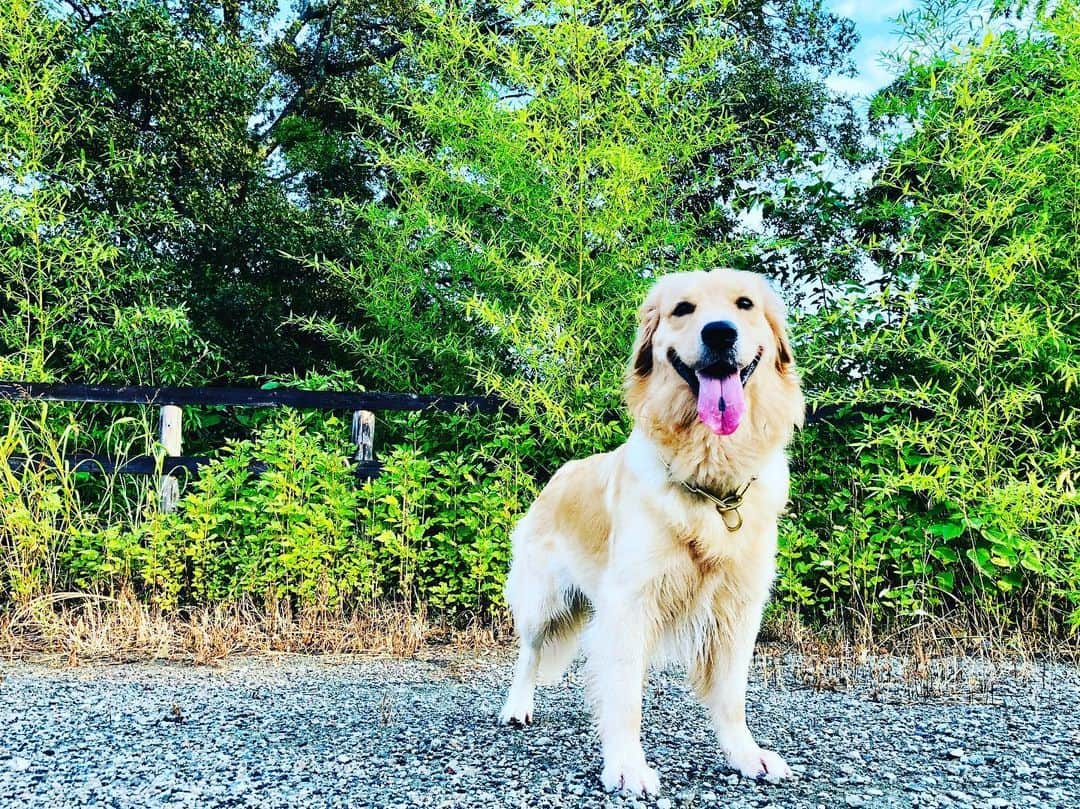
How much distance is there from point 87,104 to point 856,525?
21.1ft

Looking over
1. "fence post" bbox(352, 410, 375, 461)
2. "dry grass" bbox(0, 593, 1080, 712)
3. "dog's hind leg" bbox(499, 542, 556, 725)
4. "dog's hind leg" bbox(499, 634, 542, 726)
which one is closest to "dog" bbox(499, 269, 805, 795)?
"dog's hind leg" bbox(499, 542, 556, 725)

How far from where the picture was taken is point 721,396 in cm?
215

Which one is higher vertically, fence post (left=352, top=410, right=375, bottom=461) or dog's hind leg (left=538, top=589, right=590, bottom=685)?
fence post (left=352, top=410, right=375, bottom=461)

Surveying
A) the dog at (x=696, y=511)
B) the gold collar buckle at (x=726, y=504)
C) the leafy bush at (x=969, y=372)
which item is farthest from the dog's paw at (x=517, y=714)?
the leafy bush at (x=969, y=372)

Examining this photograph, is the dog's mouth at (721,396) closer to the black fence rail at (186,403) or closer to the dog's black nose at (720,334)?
the dog's black nose at (720,334)

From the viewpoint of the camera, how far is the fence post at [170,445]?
4.36 metres

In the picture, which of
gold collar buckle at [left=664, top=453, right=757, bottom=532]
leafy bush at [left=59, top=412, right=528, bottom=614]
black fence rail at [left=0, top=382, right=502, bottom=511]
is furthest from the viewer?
black fence rail at [left=0, top=382, right=502, bottom=511]

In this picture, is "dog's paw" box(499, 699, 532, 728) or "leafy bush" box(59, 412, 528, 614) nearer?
"dog's paw" box(499, 699, 532, 728)

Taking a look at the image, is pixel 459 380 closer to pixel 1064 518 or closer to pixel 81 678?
pixel 81 678

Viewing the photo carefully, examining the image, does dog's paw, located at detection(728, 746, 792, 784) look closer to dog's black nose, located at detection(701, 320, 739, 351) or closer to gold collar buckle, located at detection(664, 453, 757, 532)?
gold collar buckle, located at detection(664, 453, 757, 532)

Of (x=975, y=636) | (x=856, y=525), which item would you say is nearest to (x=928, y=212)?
(x=856, y=525)

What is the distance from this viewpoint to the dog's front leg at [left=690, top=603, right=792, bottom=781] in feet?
7.34

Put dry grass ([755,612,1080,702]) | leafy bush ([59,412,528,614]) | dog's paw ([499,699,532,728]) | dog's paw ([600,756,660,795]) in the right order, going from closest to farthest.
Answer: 1. dog's paw ([600,756,660,795])
2. dog's paw ([499,699,532,728])
3. dry grass ([755,612,1080,702])
4. leafy bush ([59,412,528,614])

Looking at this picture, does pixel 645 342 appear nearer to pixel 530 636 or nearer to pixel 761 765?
pixel 530 636
